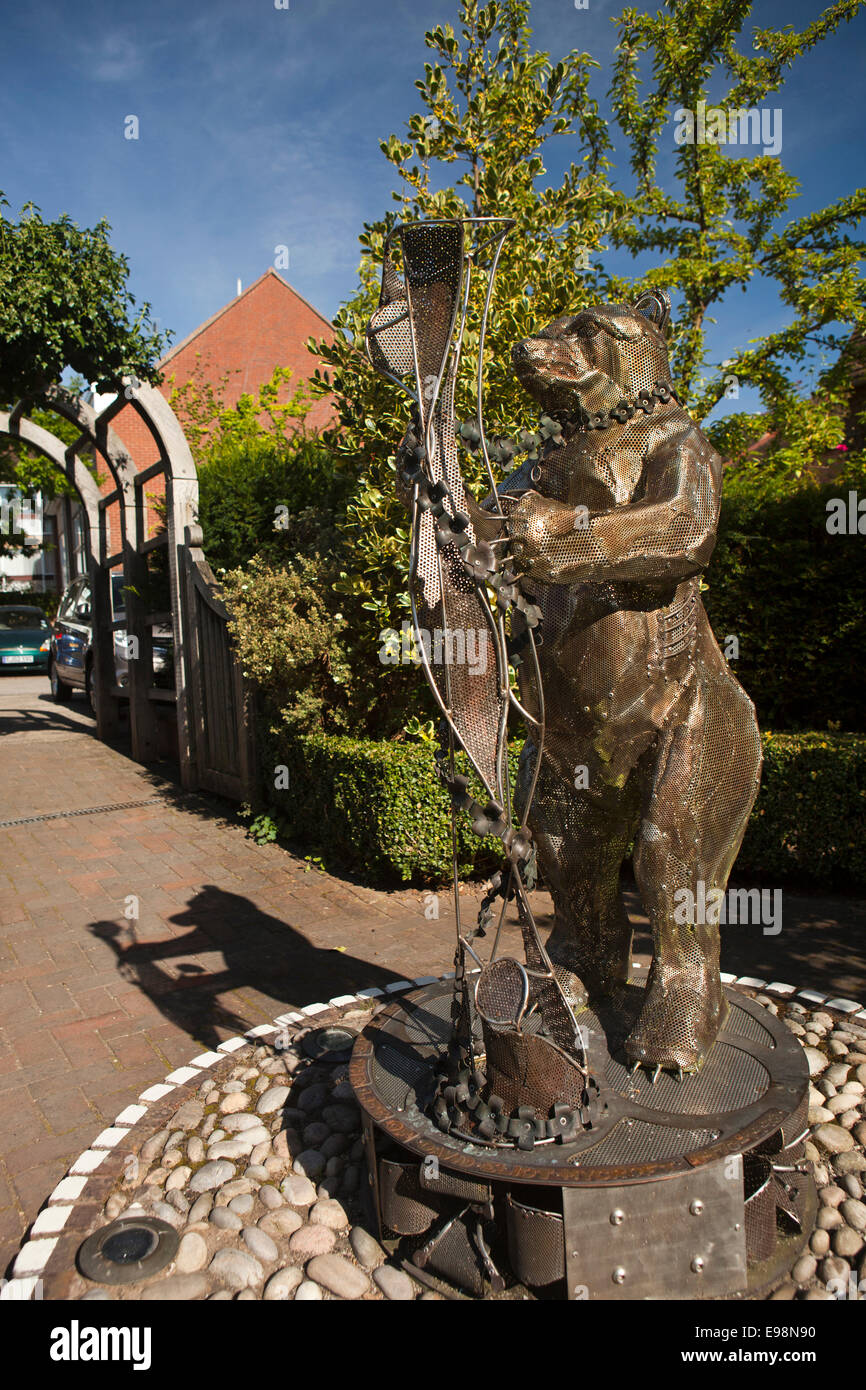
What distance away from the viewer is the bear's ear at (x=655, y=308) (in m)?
2.80

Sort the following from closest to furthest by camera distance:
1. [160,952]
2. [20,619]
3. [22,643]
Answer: [160,952]
[22,643]
[20,619]

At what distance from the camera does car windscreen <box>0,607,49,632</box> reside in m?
22.1

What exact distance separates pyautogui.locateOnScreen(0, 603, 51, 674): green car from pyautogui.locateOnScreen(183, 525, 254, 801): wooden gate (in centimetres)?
1427

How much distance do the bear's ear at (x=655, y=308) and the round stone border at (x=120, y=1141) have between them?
248 cm

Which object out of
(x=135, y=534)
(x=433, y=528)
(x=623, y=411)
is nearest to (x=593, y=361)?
(x=623, y=411)

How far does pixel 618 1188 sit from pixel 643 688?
133 cm

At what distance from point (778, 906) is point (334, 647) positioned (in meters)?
3.39

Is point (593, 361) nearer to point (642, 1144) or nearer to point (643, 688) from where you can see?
point (643, 688)

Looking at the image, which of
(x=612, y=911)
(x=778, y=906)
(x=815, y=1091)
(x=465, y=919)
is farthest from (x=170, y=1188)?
(x=778, y=906)

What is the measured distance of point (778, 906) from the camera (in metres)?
5.58

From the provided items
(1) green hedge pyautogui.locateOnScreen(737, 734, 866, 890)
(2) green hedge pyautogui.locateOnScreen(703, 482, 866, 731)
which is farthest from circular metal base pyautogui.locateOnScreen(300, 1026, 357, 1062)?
(2) green hedge pyautogui.locateOnScreen(703, 482, 866, 731)

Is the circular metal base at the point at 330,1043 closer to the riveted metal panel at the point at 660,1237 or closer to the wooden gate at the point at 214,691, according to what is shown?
the riveted metal panel at the point at 660,1237

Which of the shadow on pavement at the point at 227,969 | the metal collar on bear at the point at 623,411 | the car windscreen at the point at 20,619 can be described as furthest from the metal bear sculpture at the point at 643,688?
the car windscreen at the point at 20,619

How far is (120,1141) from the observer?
3143 millimetres
